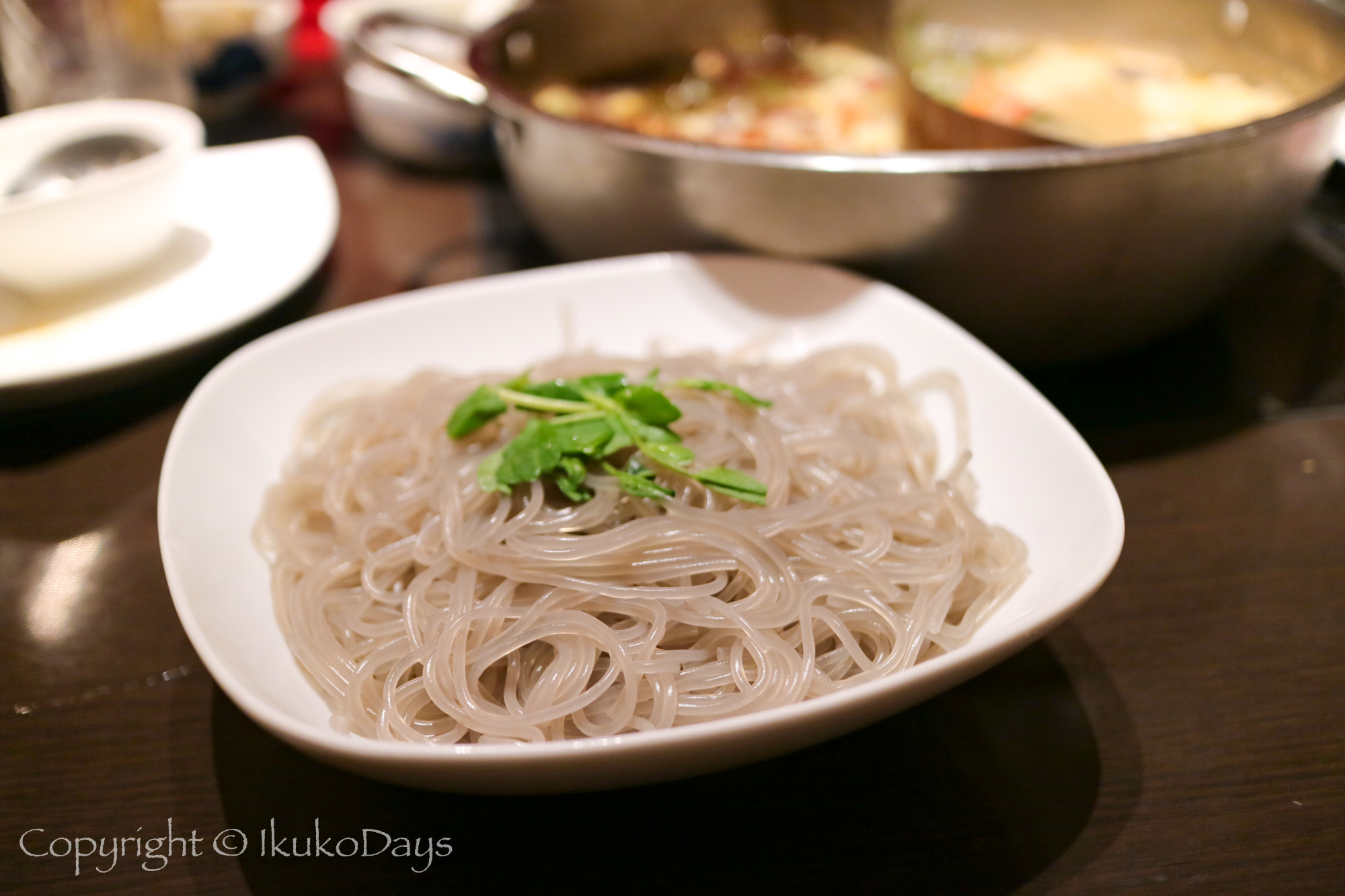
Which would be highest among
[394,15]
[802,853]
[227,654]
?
[394,15]

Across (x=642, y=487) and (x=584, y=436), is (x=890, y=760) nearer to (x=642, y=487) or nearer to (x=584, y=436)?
(x=642, y=487)

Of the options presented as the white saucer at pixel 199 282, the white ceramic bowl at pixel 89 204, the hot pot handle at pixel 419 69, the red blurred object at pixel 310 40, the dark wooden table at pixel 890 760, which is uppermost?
the hot pot handle at pixel 419 69

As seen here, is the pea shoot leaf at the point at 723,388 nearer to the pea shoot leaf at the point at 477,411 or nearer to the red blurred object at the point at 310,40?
the pea shoot leaf at the point at 477,411

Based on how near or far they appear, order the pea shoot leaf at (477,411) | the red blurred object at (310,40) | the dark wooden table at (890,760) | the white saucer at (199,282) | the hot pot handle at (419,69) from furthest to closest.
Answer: the red blurred object at (310,40)
the hot pot handle at (419,69)
the white saucer at (199,282)
the pea shoot leaf at (477,411)
the dark wooden table at (890,760)

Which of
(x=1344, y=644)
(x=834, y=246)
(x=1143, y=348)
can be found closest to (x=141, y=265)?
(x=834, y=246)

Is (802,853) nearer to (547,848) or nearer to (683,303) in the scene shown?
(547,848)

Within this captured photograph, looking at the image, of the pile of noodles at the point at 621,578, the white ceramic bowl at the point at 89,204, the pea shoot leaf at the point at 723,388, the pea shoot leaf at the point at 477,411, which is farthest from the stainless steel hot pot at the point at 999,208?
the white ceramic bowl at the point at 89,204

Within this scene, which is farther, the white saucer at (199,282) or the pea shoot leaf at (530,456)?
the white saucer at (199,282)

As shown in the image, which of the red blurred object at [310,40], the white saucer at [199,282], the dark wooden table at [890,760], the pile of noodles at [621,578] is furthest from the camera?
the red blurred object at [310,40]
